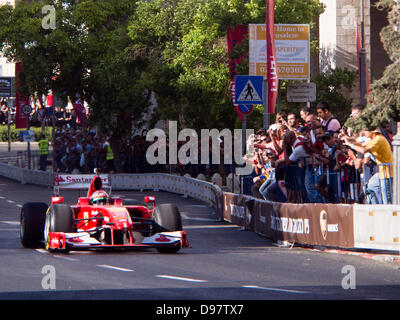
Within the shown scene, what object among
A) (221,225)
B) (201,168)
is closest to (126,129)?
(201,168)

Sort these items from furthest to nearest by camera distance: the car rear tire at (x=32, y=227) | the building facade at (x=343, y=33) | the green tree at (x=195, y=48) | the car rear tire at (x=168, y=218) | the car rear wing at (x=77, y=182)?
the building facade at (x=343, y=33)
the green tree at (x=195, y=48)
the car rear wing at (x=77, y=182)
the car rear tire at (x=32, y=227)
the car rear tire at (x=168, y=218)

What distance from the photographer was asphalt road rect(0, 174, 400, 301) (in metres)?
10.5

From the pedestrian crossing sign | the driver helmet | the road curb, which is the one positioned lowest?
the road curb

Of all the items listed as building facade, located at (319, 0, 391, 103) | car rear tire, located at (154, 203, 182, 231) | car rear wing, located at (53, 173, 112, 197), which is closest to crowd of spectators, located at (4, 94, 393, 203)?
car rear tire, located at (154, 203, 182, 231)

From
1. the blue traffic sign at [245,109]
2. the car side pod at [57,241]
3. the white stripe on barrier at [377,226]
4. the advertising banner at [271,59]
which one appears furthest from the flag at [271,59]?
the car side pod at [57,241]

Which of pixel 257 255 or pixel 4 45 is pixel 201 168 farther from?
pixel 257 255

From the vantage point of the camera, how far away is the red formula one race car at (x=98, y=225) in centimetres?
1499

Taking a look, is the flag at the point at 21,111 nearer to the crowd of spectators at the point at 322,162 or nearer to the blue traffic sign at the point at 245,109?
the blue traffic sign at the point at 245,109

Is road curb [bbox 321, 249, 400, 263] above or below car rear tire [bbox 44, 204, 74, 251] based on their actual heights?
below

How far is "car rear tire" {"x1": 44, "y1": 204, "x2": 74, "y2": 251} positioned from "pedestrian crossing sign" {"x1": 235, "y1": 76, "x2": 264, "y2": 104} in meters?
6.81

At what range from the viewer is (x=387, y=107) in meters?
15.5

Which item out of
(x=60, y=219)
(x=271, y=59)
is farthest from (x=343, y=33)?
(x=60, y=219)

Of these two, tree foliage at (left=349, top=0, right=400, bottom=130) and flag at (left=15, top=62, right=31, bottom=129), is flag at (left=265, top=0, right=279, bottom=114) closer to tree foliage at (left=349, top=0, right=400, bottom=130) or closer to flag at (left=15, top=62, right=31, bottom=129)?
tree foliage at (left=349, top=0, right=400, bottom=130)

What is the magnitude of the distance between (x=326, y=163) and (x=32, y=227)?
17.2 feet
